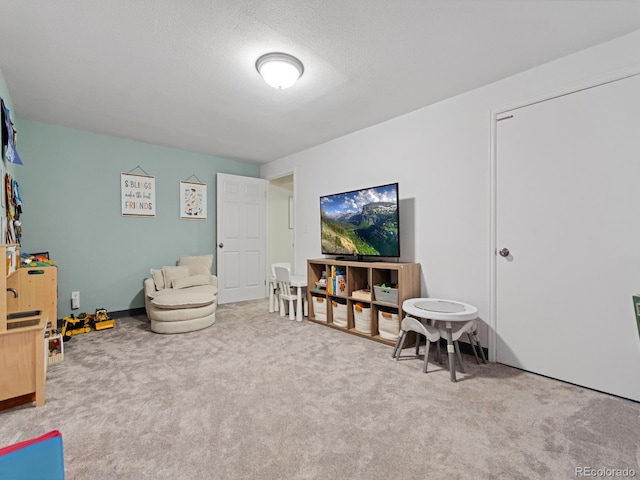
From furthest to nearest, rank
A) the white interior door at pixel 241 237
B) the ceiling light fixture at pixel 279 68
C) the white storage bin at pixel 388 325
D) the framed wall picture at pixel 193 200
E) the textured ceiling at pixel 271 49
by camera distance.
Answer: the white interior door at pixel 241 237 → the framed wall picture at pixel 193 200 → the white storage bin at pixel 388 325 → the ceiling light fixture at pixel 279 68 → the textured ceiling at pixel 271 49

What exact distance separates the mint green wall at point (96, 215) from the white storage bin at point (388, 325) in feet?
10.2

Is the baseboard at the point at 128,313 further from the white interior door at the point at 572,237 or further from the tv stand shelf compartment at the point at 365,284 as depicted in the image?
the white interior door at the point at 572,237

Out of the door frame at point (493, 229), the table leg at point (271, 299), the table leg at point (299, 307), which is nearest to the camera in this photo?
the door frame at point (493, 229)

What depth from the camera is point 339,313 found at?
3.58m

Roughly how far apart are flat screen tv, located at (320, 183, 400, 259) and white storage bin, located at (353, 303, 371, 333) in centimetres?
57

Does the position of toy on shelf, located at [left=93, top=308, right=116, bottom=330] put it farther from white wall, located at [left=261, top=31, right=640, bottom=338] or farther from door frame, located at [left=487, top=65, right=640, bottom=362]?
door frame, located at [left=487, top=65, right=640, bottom=362]

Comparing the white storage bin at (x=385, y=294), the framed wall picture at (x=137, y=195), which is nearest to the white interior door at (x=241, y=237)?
the framed wall picture at (x=137, y=195)

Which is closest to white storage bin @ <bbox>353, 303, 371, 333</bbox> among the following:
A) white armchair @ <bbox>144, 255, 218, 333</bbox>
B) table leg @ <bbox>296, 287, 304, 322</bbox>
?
table leg @ <bbox>296, 287, 304, 322</bbox>

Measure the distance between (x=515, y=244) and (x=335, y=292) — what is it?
1857mm

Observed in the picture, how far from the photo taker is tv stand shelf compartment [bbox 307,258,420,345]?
299 cm

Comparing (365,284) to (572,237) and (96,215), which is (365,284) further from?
(96,215)

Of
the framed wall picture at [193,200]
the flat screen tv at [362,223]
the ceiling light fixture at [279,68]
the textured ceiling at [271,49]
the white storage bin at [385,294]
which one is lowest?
the white storage bin at [385,294]

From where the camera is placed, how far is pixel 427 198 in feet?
10.3

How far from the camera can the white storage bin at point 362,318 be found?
10.6 feet
